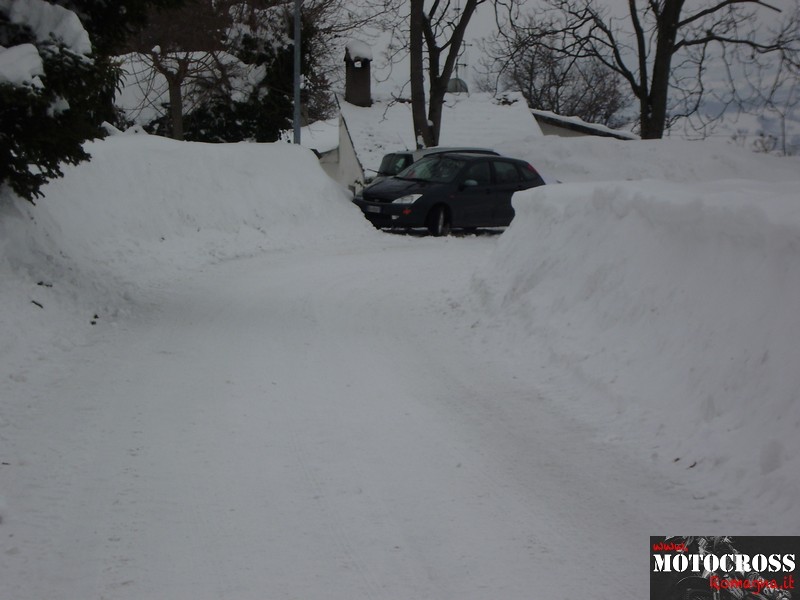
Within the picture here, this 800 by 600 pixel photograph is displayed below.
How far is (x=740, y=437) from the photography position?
5074 millimetres

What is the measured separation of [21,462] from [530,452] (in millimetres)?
2894

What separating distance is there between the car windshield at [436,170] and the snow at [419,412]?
8078mm

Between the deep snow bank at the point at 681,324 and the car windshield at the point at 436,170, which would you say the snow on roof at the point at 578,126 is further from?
the deep snow bank at the point at 681,324

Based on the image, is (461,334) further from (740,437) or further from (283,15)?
(283,15)

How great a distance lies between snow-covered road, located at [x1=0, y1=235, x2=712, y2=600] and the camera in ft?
12.9

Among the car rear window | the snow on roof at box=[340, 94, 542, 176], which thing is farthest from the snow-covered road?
the snow on roof at box=[340, 94, 542, 176]

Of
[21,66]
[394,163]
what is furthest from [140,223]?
[394,163]

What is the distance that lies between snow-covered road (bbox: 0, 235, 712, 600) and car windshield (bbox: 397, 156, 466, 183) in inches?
425

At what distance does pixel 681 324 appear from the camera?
6316 millimetres

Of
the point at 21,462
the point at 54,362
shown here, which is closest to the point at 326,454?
the point at 21,462

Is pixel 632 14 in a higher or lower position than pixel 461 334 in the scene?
higher

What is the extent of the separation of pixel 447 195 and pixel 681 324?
12737mm

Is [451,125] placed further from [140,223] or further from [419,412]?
[419,412]

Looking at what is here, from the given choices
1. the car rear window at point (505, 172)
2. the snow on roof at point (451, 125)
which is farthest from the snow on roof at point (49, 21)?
the snow on roof at point (451, 125)
